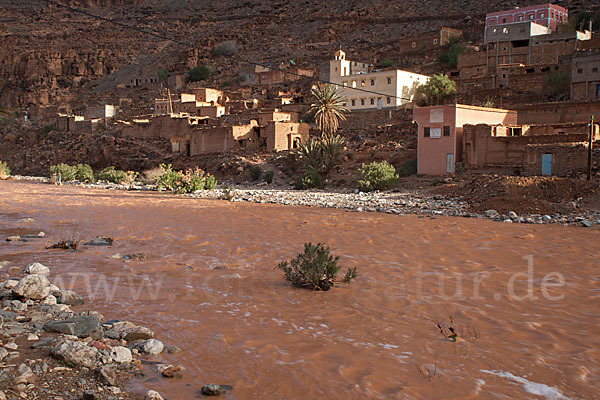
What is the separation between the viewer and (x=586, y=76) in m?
32.5

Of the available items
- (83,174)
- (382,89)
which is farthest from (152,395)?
(382,89)

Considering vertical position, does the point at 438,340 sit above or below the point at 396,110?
below

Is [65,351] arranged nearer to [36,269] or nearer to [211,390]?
[211,390]

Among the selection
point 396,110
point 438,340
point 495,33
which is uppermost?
point 495,33

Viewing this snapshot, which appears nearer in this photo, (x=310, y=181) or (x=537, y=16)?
(x=310, y=181)

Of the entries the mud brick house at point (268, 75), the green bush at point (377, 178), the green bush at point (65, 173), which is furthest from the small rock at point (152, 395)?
the mud brick house at point (268, 75)

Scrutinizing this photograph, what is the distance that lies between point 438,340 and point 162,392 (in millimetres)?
2681

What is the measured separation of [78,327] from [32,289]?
1.33 metres

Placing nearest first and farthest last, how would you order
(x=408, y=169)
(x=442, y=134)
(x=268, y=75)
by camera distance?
(x=442, y=134) → (x=408, y=169) → (x=268, y=75)

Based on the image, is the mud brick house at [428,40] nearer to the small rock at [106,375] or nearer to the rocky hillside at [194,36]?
the rocky hillside at [194,36]

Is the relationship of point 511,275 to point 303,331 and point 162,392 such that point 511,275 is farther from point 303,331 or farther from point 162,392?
point 162,392

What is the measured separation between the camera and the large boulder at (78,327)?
461 cm

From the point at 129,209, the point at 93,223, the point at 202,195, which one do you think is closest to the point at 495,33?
the point at 202,195

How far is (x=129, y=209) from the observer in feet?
55.3
